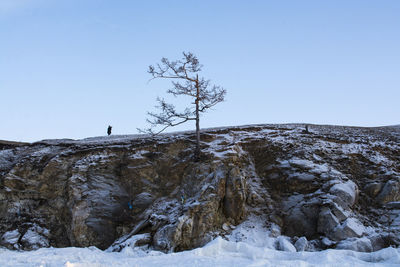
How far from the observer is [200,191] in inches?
634

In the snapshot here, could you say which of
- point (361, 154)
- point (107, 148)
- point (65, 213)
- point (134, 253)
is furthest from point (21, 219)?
point (361, 154)

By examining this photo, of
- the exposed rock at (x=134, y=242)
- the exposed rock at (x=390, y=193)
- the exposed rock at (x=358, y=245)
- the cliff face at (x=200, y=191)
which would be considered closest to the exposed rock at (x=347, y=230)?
the cliff face at (x=200, y=191)

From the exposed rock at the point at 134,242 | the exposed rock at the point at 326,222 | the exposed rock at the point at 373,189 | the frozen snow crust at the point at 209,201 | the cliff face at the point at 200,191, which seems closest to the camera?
the frozen snow crust at the point at 209,201

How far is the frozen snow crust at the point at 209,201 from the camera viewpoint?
12.4 m

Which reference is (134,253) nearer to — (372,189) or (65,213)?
(65,213)

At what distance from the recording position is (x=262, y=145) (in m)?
20.8

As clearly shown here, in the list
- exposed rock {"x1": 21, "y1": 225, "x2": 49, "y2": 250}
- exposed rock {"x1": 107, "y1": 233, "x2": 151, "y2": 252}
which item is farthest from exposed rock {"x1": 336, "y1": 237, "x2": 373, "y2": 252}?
exposed rock {"x1": 21, "y1": 225, "x2": 49, "y2": 250}

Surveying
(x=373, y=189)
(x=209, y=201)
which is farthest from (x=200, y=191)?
(x=373, y=189)

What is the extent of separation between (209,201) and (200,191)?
2.94 ft

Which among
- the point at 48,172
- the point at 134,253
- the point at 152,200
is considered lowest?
the point at 134,253

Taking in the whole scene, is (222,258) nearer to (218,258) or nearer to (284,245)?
(218,258)

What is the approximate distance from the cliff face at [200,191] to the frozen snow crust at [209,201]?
63 mm

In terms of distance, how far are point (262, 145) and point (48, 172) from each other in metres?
13.7

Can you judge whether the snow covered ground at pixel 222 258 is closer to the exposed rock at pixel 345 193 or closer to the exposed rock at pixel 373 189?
the exposed rock at pixel 345 193
